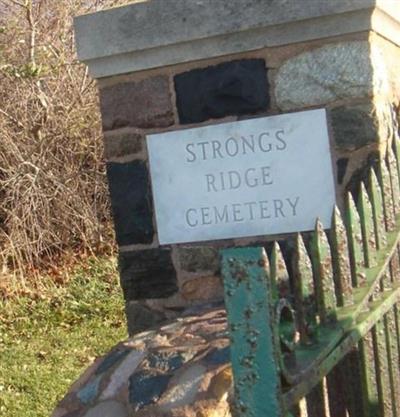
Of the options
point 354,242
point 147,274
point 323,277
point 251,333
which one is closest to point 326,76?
point 147,274

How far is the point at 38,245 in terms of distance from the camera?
7875 millimetres

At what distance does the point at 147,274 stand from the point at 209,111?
0.64 meters

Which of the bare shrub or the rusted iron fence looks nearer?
the rusted iron fence

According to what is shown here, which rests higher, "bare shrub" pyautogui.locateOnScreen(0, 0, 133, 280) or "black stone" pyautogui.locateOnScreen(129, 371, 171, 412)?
"bare shrub" pyautogui.locateOnScreen(0, 0, 133, 280)

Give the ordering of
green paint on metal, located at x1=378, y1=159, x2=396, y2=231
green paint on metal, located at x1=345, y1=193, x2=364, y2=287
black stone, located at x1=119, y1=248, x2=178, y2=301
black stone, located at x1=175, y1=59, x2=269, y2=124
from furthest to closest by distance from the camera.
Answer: black stone, located at x1=119, y1=248, x2=178, y2=301 < black stone, located at x1=175, y1=59, x2=269, y2=124 < green paint on metal, located at x1=378, y1=159, x2=396, y2=231 < green paint on metal, located at x1=345, y1=193, x2=364, y2=287

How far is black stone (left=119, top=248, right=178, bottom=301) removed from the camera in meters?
3.49

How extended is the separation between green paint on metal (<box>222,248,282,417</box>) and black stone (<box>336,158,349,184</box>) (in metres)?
1.86

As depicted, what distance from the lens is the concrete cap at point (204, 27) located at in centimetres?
314

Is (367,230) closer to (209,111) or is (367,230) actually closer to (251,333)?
(251,333)

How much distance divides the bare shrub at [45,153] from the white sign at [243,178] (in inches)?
176

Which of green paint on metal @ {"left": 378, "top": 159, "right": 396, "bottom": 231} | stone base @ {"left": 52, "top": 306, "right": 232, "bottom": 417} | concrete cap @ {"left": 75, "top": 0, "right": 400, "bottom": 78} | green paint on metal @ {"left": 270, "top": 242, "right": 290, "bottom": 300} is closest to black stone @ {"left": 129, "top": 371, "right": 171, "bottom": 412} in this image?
stone base @ {"left": 52, "top": 306, "right": 232, "bottom": 417}

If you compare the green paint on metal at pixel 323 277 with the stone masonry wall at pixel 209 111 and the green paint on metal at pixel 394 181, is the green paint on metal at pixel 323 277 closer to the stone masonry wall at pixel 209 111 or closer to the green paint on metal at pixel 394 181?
the green paint on metal at pixel 394 181

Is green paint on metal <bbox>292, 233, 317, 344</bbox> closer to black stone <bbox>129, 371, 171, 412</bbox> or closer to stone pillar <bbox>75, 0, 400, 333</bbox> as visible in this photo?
black stone <bbox>129, 371, 171, 412</bbox>

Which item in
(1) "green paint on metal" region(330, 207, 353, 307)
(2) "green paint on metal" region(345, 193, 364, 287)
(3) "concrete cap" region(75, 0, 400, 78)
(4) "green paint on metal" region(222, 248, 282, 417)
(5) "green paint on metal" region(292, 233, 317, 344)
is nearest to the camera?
(4) "green paint on metal" region(222, 248, 282, 417)
